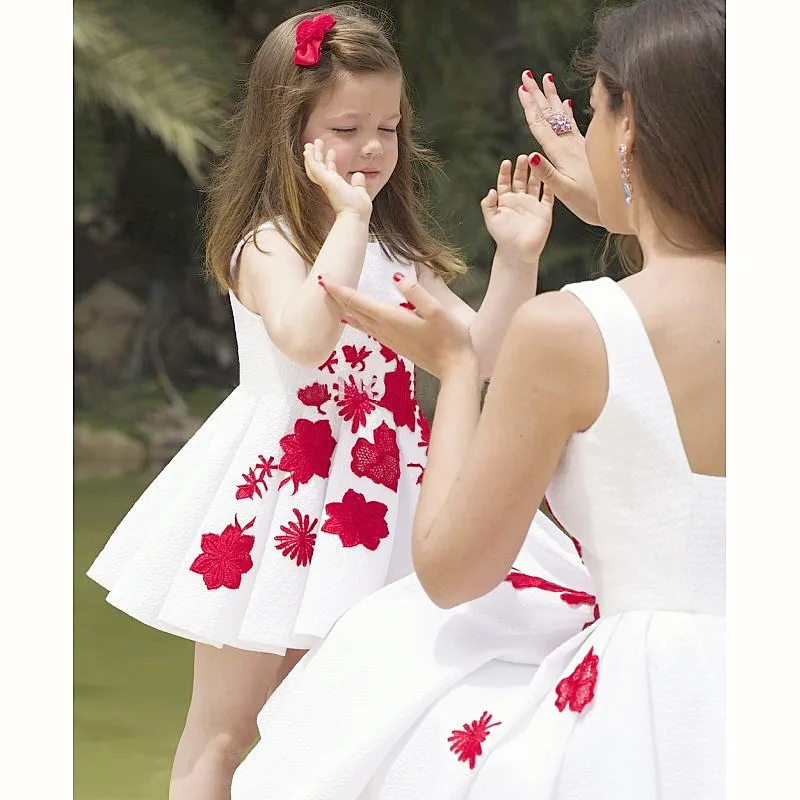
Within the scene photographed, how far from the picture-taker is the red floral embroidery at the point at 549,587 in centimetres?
137

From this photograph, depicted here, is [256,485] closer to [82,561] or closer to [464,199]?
[82,561]

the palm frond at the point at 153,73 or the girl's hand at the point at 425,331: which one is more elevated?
the palm frond at the point at 153,73

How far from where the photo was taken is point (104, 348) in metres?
7.59

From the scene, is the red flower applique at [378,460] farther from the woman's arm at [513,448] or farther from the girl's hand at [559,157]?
the woman's arm at [513,448]

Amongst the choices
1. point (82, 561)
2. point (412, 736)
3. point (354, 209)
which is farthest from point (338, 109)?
point (82, 561)

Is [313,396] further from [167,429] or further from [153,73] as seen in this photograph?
[167,429]

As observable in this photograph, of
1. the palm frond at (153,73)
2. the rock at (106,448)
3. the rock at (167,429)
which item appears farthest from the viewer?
the rock at (167,429)

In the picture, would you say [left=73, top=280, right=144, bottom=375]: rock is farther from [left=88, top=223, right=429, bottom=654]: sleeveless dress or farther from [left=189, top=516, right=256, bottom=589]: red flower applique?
[left=189, top=516, right=256, bottom=589]: red flower applique

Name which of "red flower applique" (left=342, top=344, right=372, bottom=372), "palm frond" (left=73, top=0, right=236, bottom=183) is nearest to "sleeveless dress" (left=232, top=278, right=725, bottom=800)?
"red flower applique" (left=342, top=344, right=372, bottom=372)

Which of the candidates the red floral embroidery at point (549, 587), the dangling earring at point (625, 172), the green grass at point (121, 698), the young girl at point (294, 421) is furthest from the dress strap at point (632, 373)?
the green grass at point (121, 698)

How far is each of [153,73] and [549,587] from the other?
17.9ft

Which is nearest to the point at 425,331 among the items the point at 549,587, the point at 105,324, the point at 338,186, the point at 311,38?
the point at 549,587

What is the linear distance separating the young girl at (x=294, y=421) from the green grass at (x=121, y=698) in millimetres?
852
